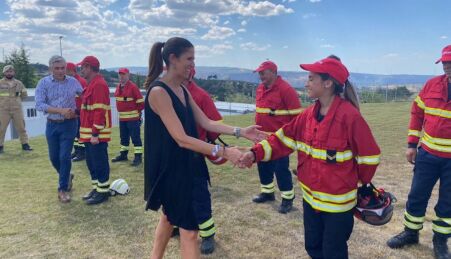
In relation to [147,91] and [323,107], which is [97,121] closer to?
[147,91]

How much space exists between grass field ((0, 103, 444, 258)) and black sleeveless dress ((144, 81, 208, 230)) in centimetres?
148

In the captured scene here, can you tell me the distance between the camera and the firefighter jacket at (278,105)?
19.5 feet

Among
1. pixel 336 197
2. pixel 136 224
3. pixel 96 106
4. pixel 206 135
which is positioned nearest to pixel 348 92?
pixel 336 197

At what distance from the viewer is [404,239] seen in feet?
15.4

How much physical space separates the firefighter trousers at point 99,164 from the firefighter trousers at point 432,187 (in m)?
4.63

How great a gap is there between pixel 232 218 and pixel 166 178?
2.69m

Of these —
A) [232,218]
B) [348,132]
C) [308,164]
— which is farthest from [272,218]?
[348,132]

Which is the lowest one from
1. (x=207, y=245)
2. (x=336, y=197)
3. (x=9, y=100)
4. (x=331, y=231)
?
(x=207, y=245)

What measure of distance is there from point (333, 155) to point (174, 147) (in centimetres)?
132

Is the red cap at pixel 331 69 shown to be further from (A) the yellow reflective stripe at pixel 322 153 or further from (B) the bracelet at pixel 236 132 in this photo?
(B) the bracelet at pixel 236 132

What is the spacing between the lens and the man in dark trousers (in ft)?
13.8

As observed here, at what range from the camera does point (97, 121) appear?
6039mm

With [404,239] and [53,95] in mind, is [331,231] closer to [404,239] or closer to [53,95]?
[404,239]

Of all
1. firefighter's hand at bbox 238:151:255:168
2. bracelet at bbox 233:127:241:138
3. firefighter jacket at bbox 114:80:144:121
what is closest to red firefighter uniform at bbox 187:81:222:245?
bracelet at bbox 233:127:241:138
